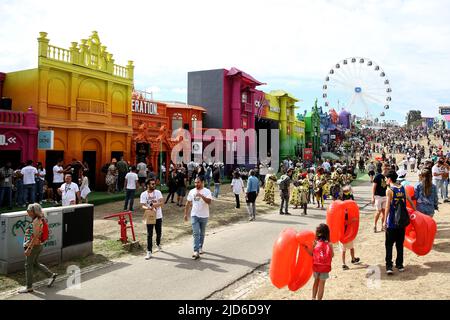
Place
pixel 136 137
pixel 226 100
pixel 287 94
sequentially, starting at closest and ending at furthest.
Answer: pixel 136 137 < pixel 226 100 < pixel 287 94

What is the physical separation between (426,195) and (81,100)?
15.8m

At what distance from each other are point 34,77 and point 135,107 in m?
6.58

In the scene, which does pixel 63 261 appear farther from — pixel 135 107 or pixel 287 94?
pixel 287 94

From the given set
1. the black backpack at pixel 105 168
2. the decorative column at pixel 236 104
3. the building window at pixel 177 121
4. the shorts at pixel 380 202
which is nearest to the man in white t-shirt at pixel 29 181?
the black backpack at pixel 105 168

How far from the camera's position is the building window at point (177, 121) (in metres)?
26.5

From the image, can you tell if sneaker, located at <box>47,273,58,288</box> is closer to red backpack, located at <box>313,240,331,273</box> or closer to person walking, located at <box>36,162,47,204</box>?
red backpack, located at <box>313,240,331,273</box>

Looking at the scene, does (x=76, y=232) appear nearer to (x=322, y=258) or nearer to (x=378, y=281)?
(x=322, y=258)

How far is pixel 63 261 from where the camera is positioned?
7.87m

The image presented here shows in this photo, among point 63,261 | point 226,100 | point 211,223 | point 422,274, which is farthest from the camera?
point 226,100

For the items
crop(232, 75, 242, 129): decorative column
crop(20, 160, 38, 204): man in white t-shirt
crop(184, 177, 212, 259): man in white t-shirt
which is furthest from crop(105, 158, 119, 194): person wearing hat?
crop(232, 75, 242, 129): decorative column

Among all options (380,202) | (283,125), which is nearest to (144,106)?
(380,202)

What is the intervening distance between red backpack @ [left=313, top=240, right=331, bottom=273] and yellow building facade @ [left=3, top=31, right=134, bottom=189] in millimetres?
14567

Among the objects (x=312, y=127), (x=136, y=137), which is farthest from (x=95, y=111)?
(x=312, y=127)

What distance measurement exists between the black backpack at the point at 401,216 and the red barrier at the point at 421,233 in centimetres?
60
